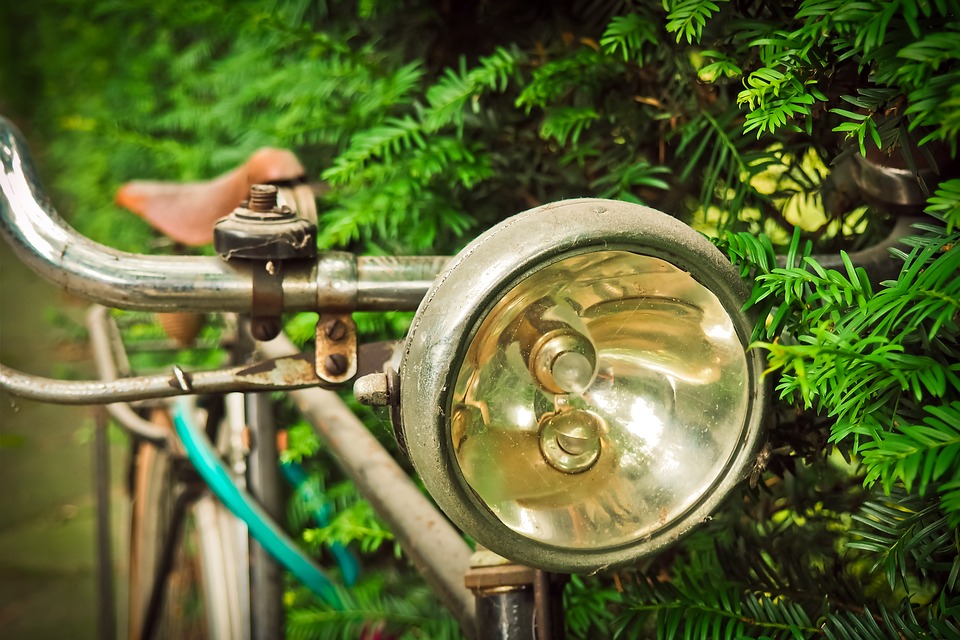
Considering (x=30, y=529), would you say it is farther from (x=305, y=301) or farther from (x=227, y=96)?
(x=305, y=301)

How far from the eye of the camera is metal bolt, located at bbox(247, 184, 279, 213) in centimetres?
86

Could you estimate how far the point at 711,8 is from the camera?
0.75 m

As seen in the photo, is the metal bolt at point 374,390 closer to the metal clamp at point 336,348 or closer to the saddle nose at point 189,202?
the metal clamp at point 336,348

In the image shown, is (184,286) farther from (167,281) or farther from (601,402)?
(601,402)

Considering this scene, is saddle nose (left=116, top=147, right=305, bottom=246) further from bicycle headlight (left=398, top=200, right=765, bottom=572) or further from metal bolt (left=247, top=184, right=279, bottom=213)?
bicycle headlight (left=398, top=200, right=765, bottom=572)

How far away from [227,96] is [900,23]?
6.33 ft

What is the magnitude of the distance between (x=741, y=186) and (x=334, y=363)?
0.53 metres

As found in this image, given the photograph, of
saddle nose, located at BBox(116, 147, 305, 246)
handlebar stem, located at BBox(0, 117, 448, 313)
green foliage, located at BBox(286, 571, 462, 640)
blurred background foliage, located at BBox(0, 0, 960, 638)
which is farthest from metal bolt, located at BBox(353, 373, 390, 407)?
green foliage, located at BBox(286, 571, 462, 640)

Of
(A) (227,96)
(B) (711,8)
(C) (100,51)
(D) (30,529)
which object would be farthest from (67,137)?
(B) (711,8)

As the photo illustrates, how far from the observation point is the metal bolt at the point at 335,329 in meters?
0.87

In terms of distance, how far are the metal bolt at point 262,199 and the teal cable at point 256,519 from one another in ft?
2.26

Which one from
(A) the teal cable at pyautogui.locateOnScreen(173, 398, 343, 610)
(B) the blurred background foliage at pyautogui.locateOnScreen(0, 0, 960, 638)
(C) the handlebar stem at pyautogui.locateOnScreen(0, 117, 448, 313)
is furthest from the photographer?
(A) the teal cable at pyautogui.locateOnScreen(173, 398, 343, 610)

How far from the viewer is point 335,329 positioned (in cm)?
87

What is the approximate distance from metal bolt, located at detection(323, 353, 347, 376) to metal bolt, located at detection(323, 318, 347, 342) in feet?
0.06
